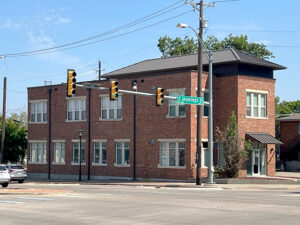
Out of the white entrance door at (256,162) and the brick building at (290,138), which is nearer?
the white entrance door at (256,162)

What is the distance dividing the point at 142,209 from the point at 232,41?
56.9m

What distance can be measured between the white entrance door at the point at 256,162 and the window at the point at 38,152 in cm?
2029

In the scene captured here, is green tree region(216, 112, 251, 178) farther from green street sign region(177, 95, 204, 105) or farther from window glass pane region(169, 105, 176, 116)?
green street sign region(177, 95, 204, 105)

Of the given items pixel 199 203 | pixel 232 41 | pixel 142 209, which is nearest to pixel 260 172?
pixel 199 203

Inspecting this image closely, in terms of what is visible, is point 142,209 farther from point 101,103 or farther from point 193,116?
point 101,103

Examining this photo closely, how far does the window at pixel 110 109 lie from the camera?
46625mm

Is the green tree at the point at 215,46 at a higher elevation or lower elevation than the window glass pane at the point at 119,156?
higher

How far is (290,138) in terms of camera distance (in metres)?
61.8

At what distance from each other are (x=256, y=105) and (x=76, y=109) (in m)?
16.3

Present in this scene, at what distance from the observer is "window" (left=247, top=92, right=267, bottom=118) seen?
43.4 meters

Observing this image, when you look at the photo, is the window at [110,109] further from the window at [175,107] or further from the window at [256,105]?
the window at [256,105]

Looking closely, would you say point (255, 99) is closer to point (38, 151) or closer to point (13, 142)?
point (38, 151)

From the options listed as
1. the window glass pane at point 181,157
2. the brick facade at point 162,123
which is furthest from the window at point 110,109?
the window glass pane at point 181,157

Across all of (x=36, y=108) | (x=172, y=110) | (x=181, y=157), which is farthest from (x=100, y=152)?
(x=36, y=108)
